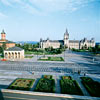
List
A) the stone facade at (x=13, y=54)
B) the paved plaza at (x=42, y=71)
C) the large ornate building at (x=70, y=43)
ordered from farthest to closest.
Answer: the large ornate building at (x=70, y=43) < the stone facade at (x=13, y=54) < the paved plaza at (x=42, y=71)

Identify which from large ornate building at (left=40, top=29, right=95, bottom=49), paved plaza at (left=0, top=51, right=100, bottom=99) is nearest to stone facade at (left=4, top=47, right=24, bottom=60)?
paved plaza at (left=0, top=51, right=100, bottom=99)

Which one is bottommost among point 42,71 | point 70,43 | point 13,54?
point 42,71

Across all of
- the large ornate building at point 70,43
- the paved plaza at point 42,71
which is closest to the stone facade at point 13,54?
the paved plaza at point 42,71

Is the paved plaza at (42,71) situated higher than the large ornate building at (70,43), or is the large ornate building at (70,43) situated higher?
the large ornate building at (70,43)

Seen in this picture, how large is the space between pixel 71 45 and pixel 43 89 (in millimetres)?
103136

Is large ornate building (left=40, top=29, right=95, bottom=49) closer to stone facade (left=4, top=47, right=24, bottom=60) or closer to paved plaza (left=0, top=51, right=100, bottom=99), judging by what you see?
stone facade (left=4, top=47, right=24, bottom=60)

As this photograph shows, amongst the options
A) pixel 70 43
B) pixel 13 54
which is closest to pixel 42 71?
pixel 13 54

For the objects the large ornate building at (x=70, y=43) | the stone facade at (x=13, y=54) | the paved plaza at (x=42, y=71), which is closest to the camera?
the paved plaza at (x=42, y=71)

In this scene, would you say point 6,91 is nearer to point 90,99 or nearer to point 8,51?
point 90,99

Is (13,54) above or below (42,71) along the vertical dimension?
above

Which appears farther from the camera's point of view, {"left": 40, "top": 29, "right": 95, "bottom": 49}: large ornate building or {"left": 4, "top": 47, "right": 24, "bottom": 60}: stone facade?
{"left": 40, "top": 29, "right": 95, "bottom": 49}: large ornate building

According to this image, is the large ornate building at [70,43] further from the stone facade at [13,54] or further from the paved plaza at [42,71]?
the paved plaza at [42,71]

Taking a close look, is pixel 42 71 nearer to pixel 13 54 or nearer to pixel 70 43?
pixel 13 54

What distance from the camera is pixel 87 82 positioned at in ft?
56.2
